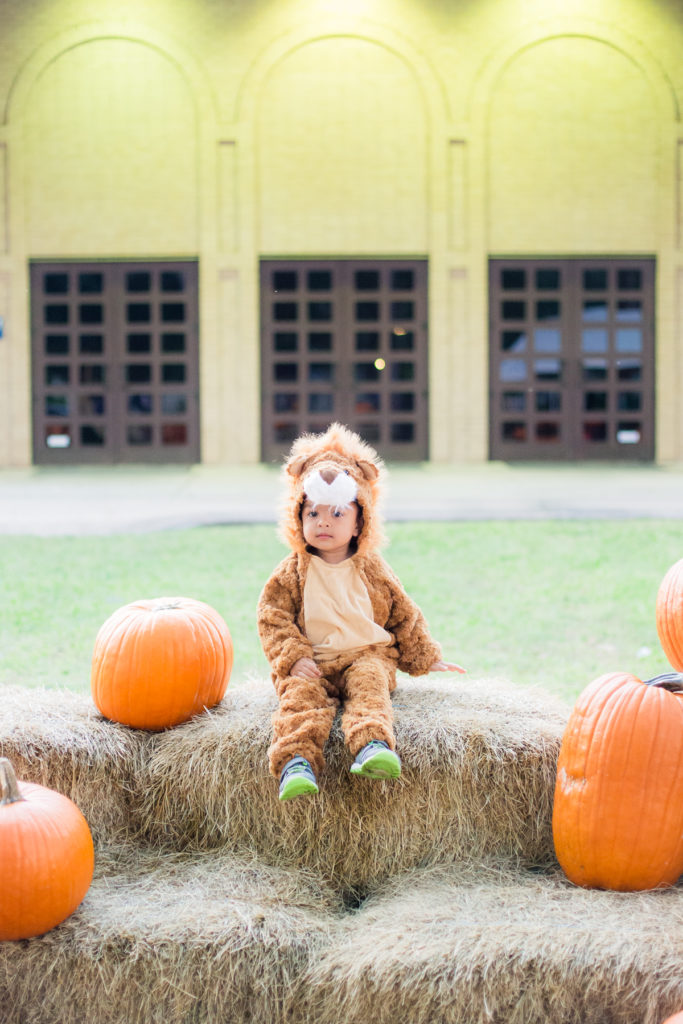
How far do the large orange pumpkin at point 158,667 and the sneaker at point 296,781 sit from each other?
61 centimetres

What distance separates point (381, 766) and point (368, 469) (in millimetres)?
965

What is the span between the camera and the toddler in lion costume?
9.52ft

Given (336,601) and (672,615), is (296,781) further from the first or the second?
(672,615)

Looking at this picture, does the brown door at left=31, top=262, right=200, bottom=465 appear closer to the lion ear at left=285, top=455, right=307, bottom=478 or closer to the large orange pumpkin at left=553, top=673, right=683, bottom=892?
the lion ear at left=285, top=455, right=307, bottom=478

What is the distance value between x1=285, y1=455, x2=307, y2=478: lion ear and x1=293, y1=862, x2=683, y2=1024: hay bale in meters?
1.35

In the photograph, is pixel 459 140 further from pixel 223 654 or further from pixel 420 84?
pixel 223 654

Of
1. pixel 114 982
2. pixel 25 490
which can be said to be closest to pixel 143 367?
pixel 25 490

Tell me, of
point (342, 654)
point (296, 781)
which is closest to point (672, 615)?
point (342, 654)

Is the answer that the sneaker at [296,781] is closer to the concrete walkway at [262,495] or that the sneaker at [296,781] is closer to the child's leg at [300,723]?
the child's leg at [300,723]

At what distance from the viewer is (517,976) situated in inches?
85.7

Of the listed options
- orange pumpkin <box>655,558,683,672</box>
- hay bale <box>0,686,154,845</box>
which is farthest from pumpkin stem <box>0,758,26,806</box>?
orange pumpkin <box>655,558,683,672</box>

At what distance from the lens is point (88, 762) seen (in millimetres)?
2943

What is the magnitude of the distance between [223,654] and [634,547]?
15.9ft

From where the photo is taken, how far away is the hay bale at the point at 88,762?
9.61 ft
